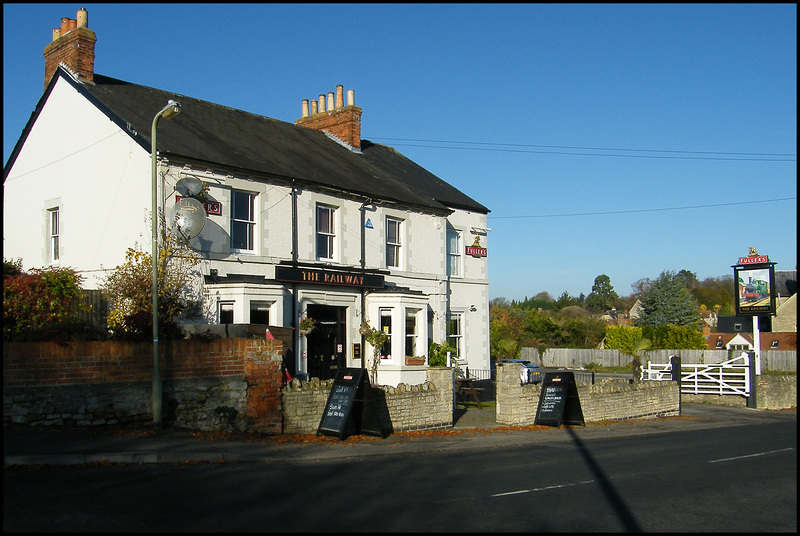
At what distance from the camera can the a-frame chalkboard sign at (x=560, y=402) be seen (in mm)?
19266

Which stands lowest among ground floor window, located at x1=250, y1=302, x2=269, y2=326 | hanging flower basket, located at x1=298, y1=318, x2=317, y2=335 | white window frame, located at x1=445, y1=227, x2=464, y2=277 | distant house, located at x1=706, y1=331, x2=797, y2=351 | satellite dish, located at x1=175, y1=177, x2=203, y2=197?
distant house, located at x1=706, y1=331, x2=797, y2=351

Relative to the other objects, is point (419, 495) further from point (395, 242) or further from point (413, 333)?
point (395, 242)

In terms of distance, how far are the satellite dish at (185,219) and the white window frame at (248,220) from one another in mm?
2075

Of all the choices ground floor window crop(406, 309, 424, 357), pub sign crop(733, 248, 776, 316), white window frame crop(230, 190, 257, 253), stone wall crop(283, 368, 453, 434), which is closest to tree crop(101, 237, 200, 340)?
white window frame crop(230, 190, 257, 253)

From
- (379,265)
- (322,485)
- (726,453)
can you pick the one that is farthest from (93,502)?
(379,265)

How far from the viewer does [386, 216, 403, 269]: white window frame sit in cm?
2491

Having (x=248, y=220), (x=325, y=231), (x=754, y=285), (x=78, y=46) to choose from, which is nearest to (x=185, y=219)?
(x=248, y=220)

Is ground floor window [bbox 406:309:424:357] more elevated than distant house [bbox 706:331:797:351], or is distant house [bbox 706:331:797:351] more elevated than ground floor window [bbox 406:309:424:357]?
ground floor window [bbox 406:309:424:357]

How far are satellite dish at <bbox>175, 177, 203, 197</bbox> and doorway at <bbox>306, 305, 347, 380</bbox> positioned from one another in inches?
201

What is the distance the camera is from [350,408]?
15.2 metres

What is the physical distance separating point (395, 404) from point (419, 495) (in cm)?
791

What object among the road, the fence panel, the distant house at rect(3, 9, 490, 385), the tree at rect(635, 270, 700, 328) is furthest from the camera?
the tree at rect(635, 270, 700, 328)

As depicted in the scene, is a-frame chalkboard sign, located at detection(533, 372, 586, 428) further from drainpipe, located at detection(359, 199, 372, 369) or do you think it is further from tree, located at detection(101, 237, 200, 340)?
tree, located at detection(101, 237, 200, 340)

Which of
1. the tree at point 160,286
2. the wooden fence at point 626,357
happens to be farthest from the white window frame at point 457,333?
the wooden fence at point 626,357
